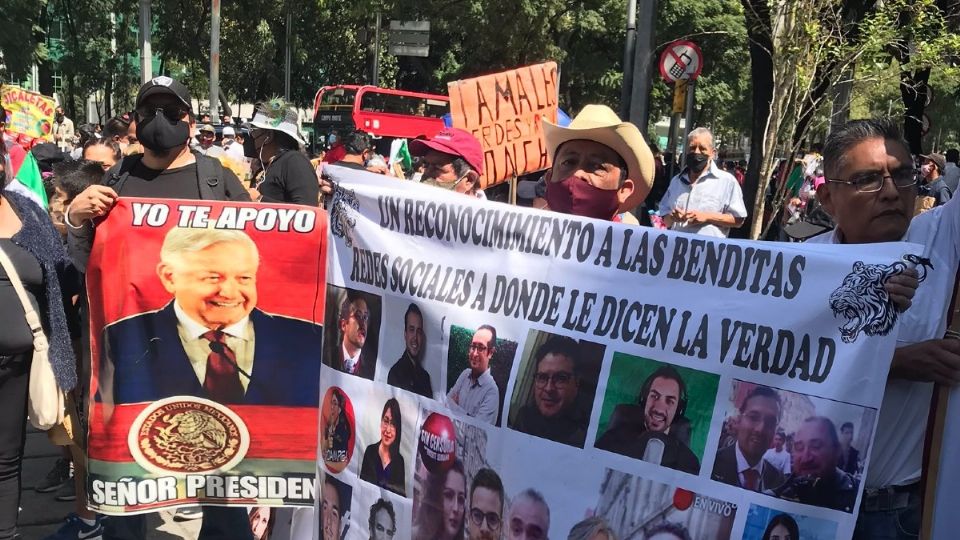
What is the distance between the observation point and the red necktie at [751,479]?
7.37 ft

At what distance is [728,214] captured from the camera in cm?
768

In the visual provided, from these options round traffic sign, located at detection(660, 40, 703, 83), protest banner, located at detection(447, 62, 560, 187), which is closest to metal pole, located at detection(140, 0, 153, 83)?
round traffic sign, located at detection(660, 40, 703, 83)

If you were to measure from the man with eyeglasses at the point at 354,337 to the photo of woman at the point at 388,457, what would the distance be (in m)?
0.14

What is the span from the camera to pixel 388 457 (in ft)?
9.55

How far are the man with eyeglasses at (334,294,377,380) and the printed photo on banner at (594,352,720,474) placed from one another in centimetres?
84

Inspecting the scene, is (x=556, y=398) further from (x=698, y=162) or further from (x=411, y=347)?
(x=698, y=162)

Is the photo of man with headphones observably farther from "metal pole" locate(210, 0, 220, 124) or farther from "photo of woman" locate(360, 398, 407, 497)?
Answer: "metal pole" locate(210, 0, 220, 124)

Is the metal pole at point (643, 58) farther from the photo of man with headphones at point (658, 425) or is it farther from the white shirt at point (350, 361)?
the photo of man with headphones at point (658, 425)

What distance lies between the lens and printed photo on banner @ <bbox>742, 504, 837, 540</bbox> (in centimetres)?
217

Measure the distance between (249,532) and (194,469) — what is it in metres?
0.53

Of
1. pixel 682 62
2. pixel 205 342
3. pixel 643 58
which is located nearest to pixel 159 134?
pixel 205 342

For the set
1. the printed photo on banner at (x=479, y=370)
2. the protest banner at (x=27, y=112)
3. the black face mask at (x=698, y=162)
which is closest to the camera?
the printed photo on banner at (x=479, y=370)

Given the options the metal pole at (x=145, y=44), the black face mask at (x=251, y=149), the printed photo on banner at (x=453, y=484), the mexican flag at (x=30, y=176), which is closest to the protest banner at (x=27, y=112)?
the black face mask at (x=251, y=149)

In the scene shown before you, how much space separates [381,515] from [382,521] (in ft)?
0.06
